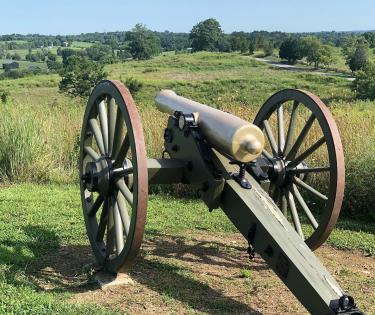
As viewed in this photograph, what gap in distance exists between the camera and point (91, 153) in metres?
4.45

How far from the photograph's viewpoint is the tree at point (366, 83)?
4834 cm

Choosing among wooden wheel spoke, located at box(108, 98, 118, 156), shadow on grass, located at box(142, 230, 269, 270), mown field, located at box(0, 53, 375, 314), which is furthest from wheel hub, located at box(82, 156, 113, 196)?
shadow on grass, located at box(142, 230, 269, 270)

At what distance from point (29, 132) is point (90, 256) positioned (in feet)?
12.4

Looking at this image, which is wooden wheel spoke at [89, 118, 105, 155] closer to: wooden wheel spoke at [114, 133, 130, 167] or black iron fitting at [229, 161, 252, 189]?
wooden wheel spoke at [114, 133, 130, 167]

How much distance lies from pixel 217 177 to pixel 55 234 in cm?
230

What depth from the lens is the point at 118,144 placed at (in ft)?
13.2

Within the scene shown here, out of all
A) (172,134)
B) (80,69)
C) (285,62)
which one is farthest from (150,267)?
(285,62)

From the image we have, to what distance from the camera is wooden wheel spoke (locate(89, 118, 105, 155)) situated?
4227 mm

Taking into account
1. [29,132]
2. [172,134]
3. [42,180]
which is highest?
[172,134]

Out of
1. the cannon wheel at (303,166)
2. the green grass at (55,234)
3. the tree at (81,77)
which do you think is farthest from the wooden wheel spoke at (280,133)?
the tree at (81,77)

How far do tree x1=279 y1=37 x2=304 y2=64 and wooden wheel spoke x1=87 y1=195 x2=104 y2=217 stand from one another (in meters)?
94.0

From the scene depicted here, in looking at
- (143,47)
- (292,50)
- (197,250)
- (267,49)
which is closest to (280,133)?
(197,250)

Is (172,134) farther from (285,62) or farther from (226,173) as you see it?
(285,62)

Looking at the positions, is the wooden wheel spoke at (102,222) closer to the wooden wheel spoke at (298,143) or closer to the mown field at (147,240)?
the mown field at (147,240)
